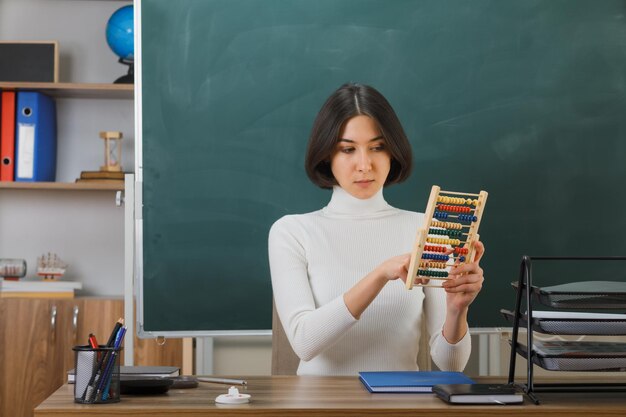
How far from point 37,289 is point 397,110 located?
164 cm

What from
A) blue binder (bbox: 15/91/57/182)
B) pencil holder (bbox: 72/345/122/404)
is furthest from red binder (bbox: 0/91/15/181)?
pencil holder (bbox: 72/345/122/404)

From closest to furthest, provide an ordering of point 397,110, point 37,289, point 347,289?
point 347,289 → point 397,110 → point 37,289

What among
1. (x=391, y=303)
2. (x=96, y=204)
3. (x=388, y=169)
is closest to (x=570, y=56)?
(x=388, y=169)

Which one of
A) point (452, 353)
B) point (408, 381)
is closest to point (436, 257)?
point (408, 381)

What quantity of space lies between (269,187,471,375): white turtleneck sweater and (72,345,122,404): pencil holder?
1.91 feet

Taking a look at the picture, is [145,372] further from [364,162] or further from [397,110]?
[397,110]

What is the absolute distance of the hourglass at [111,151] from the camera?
11.7 feet

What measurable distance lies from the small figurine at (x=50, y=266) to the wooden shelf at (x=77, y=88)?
0.69m

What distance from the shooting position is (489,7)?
9.02 feet

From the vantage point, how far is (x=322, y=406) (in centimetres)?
136

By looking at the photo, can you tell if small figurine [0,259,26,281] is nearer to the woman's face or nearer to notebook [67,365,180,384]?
the woman's face

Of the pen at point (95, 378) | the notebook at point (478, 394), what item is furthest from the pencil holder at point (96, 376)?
the notebook at point (478, 394)

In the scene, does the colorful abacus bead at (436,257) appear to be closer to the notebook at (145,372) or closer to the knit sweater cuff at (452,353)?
the knit sweater cuff at (452,353)

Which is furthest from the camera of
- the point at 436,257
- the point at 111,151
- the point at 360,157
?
the point at 111,151
